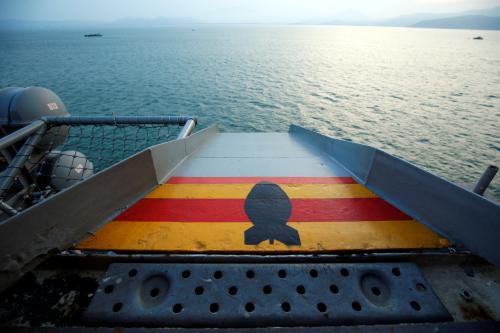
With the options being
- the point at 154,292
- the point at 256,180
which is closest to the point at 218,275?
the point at 154,292

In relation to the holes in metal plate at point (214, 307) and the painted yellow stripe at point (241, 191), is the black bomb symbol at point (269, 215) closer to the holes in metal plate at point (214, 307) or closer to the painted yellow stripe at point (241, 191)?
the painted yellow stripe at point (241, 191)

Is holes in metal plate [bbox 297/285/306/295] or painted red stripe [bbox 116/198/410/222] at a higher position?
holes in metal plate [bbox 297/285/306/295]

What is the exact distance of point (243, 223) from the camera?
7.01 feet

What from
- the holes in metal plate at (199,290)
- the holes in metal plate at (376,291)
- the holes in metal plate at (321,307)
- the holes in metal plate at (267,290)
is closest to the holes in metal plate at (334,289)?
the holes in metal plate at (321,307)

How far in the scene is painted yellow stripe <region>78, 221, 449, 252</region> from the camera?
1821 millimetres

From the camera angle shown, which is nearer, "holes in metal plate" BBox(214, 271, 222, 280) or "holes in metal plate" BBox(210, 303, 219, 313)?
"holes in metal plate" BBox(210, 303, 219, 313)

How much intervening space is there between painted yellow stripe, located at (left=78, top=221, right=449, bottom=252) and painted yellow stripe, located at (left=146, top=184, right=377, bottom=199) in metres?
0.52

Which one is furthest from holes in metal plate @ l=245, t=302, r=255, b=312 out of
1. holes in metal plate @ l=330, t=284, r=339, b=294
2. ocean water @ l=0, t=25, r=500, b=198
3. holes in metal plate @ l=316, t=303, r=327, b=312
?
ocean water @ l=0, t=25, r=500, b=198

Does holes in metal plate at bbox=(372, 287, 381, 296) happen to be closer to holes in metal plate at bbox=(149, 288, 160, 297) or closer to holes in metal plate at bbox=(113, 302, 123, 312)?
holes in metal plate at bbox=(149, 288, 160, 297)

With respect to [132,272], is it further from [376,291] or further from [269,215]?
[376,291]

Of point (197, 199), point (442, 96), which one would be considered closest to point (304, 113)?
point (442, 96)

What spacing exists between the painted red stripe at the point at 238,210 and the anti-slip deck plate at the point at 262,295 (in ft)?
2.03

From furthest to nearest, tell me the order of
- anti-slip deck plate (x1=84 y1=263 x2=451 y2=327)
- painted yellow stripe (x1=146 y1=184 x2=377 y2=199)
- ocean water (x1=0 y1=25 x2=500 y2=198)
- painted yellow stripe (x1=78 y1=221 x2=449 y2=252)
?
1. ocean water (x1=0 y1=25 x2=500 y2=198)
2. painted yellow stripe (x1=146 y1=184 x2=377 y2=199)
3. painted yellow stripe (x1=78 y1=221 x2=449 y2=252)
4. anti-slip deck plate (x1=84 y1=263 x2=451 y2=327)

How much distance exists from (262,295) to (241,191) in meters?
1.37
